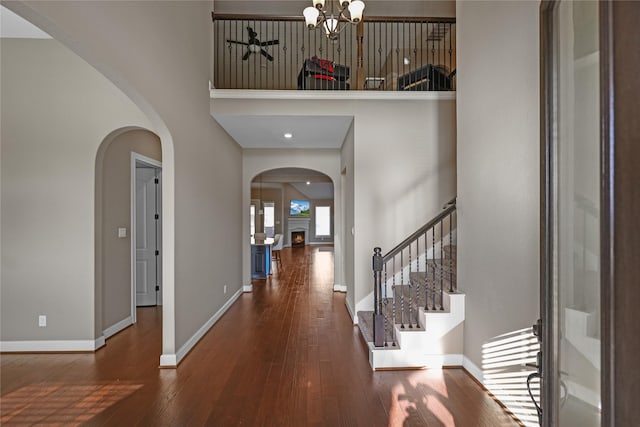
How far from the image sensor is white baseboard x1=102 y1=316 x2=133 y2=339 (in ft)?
12.8

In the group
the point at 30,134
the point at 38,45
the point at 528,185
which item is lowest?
the point at 528,185

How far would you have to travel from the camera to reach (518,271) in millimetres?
2299

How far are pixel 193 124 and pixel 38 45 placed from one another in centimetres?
182

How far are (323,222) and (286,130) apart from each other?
1253 cm

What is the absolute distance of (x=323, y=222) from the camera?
17.3m

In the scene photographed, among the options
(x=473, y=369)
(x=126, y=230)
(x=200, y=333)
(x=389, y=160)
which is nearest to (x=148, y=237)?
(x=126, y=230)

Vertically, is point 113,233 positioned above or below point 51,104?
below

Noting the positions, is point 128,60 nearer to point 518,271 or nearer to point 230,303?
point 518,271

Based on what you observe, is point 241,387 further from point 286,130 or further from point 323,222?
point 323,222

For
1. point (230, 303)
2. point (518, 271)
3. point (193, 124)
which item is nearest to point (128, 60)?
point (193, 124)

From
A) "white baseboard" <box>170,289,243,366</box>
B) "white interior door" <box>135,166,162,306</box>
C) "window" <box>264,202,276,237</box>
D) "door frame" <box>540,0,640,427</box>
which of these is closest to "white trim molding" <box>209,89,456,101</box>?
"white interior door" <box>135,166,162,306</box>

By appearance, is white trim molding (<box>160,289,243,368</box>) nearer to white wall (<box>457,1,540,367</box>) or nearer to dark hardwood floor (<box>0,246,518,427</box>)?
dark hardwood floor (<box>0,246,518,427</box>)
